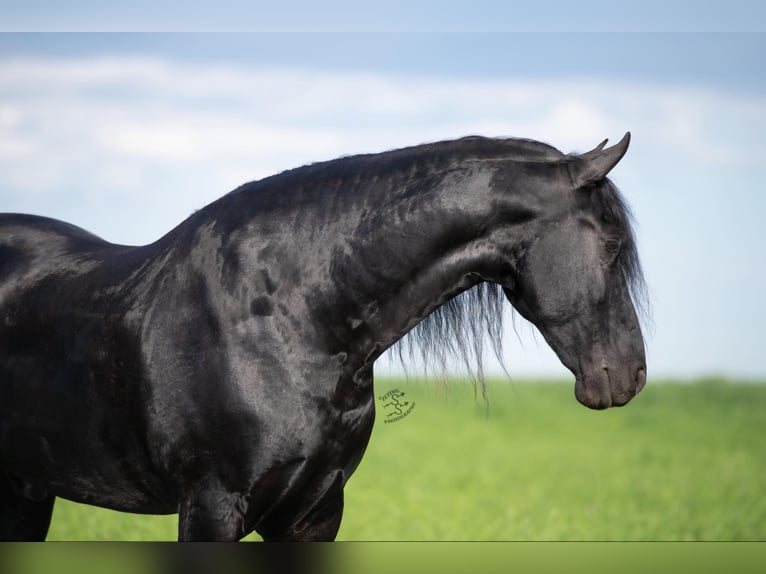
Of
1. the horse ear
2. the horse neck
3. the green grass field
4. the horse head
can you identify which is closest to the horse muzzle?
the horse head

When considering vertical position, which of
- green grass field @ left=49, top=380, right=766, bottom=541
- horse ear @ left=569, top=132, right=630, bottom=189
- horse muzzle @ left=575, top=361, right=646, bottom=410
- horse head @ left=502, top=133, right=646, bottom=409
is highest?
horse ear @ left=569, top=132, right=630, bottom=189

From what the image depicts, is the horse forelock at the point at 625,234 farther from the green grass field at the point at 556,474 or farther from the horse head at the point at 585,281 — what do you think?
the green grass field at the point at 556,474

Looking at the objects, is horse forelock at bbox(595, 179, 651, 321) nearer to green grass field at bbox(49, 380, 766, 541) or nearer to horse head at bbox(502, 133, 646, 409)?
horse head at bbox(502, 133, 646, 409)

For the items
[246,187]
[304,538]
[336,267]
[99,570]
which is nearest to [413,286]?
[336,267]

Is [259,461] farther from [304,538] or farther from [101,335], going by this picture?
[101,335]

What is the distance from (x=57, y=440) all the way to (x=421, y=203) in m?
1.31

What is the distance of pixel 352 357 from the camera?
2.59m

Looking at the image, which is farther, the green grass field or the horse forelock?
the green grass field

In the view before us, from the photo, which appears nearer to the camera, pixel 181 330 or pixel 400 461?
pixel 181 330

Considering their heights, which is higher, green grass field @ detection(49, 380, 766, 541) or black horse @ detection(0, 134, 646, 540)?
black horse @ detection(0, 134, 646, 540)

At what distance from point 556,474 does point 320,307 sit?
6822 mm

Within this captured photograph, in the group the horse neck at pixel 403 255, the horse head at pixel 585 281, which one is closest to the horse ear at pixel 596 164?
the horse head at pixel 585 281

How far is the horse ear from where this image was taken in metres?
2.49

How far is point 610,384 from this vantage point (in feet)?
8.31
